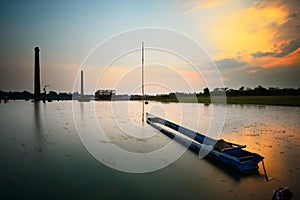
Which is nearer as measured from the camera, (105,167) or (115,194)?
(115,194)

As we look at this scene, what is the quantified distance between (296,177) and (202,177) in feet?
8.97

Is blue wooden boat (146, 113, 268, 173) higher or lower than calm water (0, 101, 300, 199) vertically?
higher

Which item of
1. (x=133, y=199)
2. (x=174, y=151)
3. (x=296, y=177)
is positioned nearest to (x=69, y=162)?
(x=133, y=199)

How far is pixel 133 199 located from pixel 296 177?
15.9 feet

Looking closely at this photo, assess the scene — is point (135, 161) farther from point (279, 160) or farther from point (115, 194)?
point (279, 160)

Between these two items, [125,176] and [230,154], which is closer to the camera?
[125,176]

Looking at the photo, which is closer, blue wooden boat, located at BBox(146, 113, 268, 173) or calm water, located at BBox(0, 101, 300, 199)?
calm water, located at BBox(0, 101, 300, 199)

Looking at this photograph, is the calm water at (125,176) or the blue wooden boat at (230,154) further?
the blue wooden boat at (230,154)

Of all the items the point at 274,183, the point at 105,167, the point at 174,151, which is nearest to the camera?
the point at 274,183

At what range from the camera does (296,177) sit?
566cm

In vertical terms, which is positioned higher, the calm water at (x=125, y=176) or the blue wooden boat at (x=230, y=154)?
the blue wooden boat at (x=230, y=154)

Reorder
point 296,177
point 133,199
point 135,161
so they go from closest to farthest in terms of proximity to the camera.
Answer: point 133,199, point 296,177, point 135,161

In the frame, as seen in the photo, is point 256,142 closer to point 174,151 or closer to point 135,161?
point 174,151

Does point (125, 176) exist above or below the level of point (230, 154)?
below
